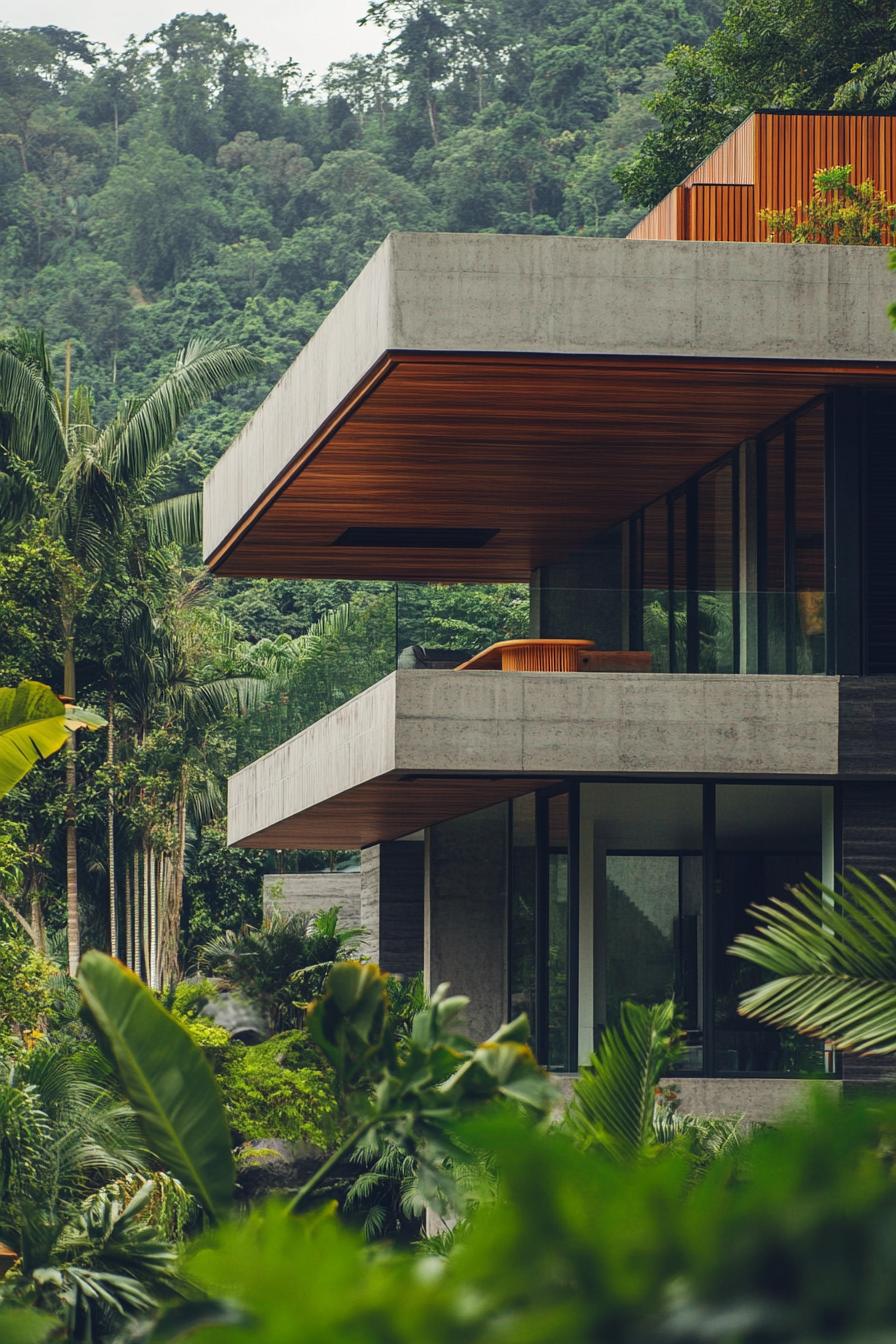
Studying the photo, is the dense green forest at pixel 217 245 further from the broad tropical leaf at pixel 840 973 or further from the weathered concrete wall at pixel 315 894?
the broad tropical leaf at pixel 840 973

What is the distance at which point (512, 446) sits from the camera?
1802 cm

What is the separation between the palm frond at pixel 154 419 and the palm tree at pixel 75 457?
17 mm

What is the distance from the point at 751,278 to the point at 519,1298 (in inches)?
554

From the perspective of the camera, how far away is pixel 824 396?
16203mm

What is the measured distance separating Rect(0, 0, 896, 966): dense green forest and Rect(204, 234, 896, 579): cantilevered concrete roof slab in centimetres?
173

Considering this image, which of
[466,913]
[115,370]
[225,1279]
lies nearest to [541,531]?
[466,913]

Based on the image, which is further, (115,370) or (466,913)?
(115,370)

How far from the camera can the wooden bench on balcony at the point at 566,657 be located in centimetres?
1616

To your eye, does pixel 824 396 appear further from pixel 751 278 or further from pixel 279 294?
pixel 279 294

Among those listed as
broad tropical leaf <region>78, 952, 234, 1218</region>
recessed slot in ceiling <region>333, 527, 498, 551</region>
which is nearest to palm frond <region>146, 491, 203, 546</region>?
recessed slot in ceiling <region>333, 527, 498, 551</region>

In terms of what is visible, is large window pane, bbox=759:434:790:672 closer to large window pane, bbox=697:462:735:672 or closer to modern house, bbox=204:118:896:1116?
modern house, bbox=204:118:896:1116

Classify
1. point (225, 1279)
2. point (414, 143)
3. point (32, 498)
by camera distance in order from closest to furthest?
1. point (225, 1279)
2. point (32, 498)
3. point (414, 143)

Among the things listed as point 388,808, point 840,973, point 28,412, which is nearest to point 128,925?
point 28,412

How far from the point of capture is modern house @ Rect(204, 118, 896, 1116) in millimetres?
15578
